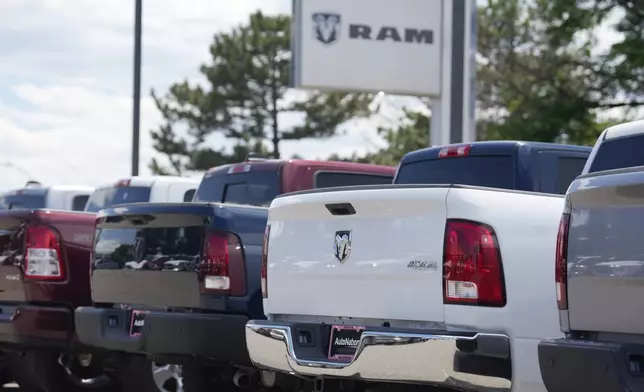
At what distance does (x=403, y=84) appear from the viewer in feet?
78.7

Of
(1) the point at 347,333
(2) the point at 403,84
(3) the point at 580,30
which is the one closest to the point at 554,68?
(3) the point at 580,30

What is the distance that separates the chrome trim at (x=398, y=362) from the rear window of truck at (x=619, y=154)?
41.0 inches

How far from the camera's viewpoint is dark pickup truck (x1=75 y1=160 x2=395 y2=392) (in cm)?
782

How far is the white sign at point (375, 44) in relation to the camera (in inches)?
926

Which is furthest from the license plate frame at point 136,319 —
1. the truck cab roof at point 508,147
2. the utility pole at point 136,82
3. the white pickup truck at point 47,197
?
the utility pole at point 136,82

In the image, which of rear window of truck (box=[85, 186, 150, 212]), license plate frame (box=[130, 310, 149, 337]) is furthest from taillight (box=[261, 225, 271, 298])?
rear window of truck (box=[85, 186, 150, 212])

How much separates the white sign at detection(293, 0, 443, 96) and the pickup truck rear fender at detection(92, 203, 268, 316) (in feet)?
49.7

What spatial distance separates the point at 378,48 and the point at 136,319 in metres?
16.2

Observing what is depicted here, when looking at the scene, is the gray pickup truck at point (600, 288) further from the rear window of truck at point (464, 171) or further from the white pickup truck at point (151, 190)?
the white pickup truck at point (151, 190)

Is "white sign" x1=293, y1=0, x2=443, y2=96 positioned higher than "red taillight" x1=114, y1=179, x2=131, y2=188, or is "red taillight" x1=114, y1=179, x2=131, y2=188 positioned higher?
"white sign" x1=293, y1=0, x2=443, y2=96

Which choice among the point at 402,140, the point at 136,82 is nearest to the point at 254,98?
the point at 402,140

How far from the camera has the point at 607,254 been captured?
515 cm

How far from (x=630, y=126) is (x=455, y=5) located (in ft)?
53.3

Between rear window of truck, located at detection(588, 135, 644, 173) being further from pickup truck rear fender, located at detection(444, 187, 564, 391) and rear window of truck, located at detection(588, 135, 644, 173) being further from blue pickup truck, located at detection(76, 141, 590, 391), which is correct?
A: blue pickup truck, located at detection(76, 141, 590, 391)
